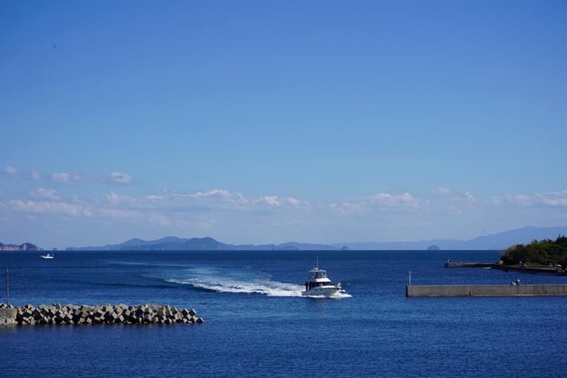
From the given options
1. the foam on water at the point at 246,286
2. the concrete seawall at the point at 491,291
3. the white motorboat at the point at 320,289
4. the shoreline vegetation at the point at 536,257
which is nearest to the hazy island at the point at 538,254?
the shoreline vegetation at the point at 536,257

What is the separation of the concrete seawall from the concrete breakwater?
28.9 meters

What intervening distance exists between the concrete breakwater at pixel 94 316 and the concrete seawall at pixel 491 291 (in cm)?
2890

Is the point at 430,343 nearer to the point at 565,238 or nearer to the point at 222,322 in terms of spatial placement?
the point at 222,322

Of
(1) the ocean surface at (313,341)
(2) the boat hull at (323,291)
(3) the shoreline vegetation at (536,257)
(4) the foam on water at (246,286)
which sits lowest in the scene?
(1) the ocean surface at (313,341)

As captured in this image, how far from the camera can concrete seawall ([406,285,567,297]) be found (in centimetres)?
7756

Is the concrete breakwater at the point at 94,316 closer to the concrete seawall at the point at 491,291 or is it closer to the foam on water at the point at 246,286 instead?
the foam on water at the point at 246,286

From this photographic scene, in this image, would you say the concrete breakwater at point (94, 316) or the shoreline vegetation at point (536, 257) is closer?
the concrete breakwater at point (94, 316)

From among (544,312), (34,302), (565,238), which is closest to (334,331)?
(544,312)

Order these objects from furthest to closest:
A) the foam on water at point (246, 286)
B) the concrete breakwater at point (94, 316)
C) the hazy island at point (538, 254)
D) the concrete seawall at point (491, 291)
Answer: the hazy island at point (538, 254)
the foam on water at point (246, 286)
the concrete seawall at point (491, 291)
the concrete breakwater at point (94, 316)

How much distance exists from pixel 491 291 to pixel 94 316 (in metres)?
40.0

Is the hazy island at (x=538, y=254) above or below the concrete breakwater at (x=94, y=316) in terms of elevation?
above

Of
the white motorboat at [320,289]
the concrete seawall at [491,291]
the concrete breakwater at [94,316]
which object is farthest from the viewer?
the white motorboat at [320,289]

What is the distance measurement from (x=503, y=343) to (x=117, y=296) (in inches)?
1775

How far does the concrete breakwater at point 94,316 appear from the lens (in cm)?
5578
